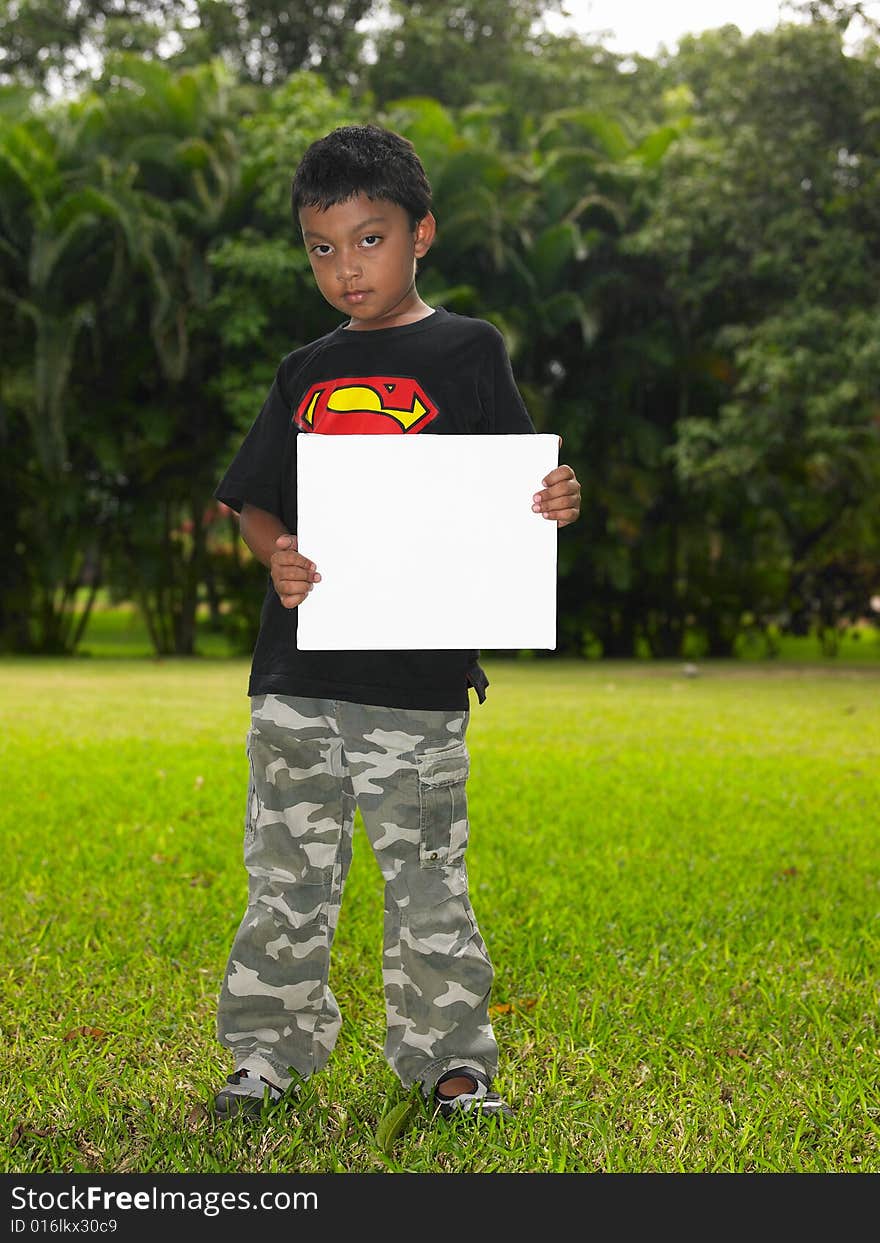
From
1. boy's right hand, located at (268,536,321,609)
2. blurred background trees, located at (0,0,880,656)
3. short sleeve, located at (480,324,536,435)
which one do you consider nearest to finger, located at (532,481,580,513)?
short sleeve, located at (480,324,536,435)

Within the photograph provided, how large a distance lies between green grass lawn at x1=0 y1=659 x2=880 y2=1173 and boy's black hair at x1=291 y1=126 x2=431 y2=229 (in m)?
1.47

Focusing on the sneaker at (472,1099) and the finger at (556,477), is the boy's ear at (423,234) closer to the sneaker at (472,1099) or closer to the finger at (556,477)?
the finger at (556,477)

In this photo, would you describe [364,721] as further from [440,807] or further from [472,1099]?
[472,1099]

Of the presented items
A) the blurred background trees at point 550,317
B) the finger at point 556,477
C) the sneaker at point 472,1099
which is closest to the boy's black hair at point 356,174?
the finger at point 556,477

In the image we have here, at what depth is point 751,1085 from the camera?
89.4 inches

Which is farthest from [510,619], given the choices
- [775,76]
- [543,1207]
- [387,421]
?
[775,76]

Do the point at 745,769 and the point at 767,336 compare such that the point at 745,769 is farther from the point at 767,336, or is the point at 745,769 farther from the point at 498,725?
the point at 767,336

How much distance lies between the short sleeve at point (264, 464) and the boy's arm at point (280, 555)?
23 millimetres

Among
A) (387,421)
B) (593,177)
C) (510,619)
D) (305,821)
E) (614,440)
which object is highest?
(593,177)

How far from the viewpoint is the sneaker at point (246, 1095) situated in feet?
6.79

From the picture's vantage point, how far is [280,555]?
2039 millimetres

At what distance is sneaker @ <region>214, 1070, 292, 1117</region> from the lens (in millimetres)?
2070

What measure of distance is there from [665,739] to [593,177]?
921 centimetres

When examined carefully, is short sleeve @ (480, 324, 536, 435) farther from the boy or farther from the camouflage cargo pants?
the camouflage cargo pants
